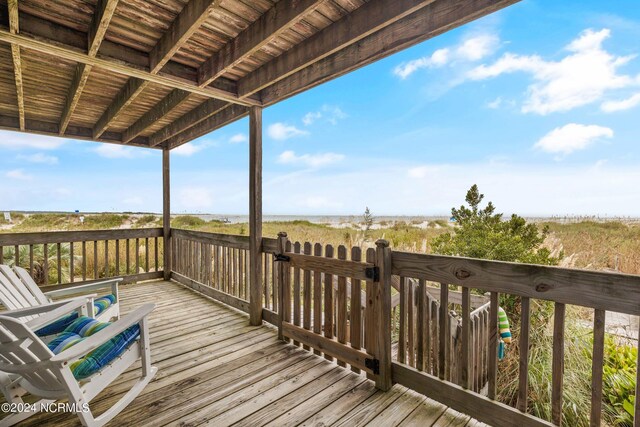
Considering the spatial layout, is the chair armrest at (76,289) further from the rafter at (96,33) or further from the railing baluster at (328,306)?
the railing baluster at (328,306)

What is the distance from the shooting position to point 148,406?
182cm

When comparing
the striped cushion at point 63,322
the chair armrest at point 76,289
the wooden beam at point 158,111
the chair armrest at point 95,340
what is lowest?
the striped cushion at point 63,322

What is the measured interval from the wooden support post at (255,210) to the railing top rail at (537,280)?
1.89m

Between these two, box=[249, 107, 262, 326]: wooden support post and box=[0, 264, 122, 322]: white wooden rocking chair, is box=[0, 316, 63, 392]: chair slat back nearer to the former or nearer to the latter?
box=[0, 264, 122, 322]: white wooden rocking chair

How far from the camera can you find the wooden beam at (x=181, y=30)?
1709 millimetres

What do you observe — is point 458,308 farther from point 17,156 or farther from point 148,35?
point 17,156

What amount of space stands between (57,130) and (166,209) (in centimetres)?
204

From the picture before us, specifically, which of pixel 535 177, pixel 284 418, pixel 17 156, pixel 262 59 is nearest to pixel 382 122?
pixel 535 177

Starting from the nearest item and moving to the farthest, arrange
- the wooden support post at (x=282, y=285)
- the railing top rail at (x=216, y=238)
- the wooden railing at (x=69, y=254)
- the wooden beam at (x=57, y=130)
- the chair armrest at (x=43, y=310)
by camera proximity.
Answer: the chair armrest at (x=43, y=310) → the wooden support post at (x=282, y=285) → the railing top rail at (x=216, y=238) → the wooden railing at (x=69, y=254) → the wooden beam at (x=57, y=130)

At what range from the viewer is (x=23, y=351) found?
1.36 meters

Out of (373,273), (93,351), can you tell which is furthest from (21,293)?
(373,273)

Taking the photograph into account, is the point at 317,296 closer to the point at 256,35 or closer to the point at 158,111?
the point at 256,35

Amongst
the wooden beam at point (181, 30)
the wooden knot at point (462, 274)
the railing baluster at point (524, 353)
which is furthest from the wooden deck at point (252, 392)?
the wooden beam at point (181, 30)

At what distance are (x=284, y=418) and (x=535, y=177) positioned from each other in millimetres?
12806
